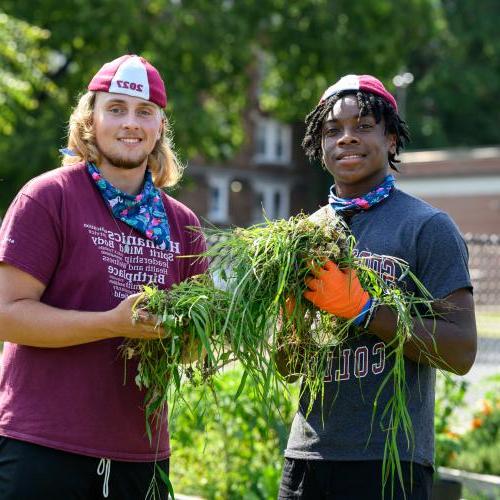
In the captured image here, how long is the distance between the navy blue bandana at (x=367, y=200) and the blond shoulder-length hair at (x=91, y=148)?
0.59m

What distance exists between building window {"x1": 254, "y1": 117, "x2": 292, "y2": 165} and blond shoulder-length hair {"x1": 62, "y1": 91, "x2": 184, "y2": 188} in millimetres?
36282

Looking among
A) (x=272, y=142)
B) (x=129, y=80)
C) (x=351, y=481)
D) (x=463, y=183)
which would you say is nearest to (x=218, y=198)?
(x=272, y=142)

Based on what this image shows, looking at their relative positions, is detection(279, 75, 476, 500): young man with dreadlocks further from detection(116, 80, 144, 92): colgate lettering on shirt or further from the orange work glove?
detection(116, 80, 144, 92): colgate lettering on shirt

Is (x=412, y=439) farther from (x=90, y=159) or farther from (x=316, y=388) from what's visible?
(x=90, y=159)

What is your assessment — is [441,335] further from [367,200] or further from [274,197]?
[274,197]

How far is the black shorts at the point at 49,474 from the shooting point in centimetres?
278

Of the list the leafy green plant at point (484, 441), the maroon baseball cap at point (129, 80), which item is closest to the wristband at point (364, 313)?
the maroon baseball cap at point (129, 80)

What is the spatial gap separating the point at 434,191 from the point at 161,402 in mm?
28141

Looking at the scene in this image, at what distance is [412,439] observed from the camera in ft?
9.22

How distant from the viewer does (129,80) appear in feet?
10.1

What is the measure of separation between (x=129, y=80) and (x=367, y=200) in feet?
2.79

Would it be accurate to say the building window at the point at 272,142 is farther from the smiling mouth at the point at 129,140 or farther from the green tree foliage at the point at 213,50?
the smiling mouth at the point at 129,140

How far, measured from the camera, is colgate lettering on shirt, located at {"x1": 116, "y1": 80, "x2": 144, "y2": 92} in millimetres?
3078

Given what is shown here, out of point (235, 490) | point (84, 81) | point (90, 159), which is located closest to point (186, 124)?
point (84, 81)
